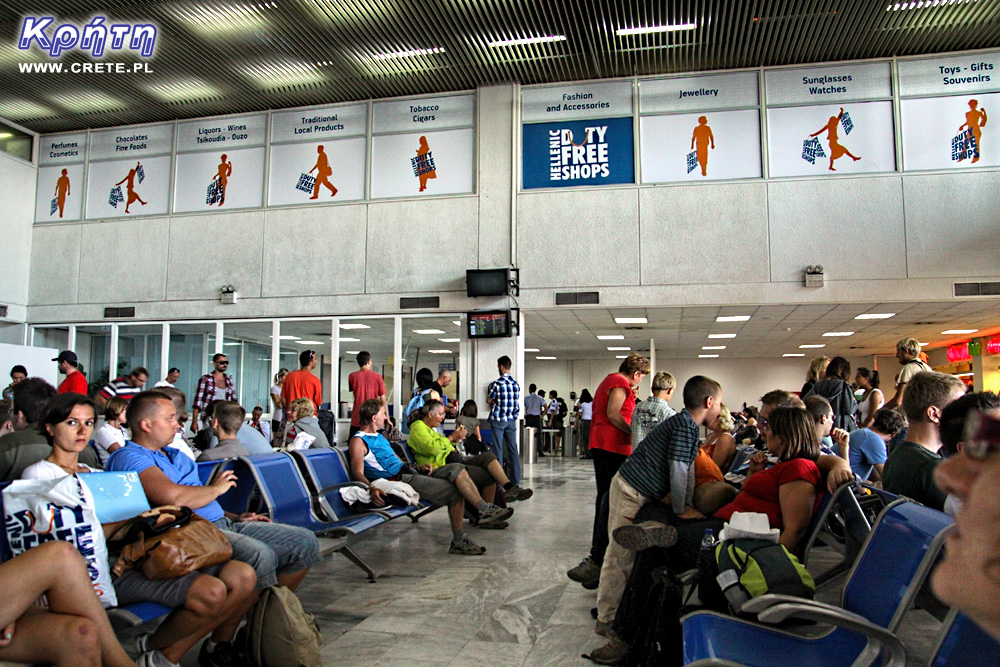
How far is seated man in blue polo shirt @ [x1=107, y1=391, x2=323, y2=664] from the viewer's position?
278cm

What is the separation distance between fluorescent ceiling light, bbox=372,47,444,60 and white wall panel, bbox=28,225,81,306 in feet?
20.3

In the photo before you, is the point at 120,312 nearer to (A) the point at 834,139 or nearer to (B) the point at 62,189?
(B) the point at 62,189

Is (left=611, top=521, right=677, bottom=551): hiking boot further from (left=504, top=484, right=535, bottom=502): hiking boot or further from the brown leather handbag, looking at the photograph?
(left=504, top=484, right=535, bottom=502): hiking boot

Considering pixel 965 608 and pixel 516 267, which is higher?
pixel 516 267

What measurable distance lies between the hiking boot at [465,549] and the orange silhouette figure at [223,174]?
8.36 m

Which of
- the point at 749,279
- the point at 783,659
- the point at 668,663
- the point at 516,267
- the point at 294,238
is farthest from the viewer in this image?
the point at 294,238

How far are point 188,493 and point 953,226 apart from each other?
9.69 metres

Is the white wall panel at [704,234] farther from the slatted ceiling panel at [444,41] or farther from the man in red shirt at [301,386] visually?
the man in red shirt at [301,386]

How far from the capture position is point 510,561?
4.72m

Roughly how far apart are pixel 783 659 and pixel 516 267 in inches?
327

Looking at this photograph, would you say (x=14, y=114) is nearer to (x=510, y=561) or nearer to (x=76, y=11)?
(x=76, y=11)

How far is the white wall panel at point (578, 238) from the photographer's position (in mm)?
9805

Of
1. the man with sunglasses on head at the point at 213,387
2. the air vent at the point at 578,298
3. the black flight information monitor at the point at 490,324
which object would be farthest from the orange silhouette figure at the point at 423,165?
the man with sunglasses on head at the point at 213,387

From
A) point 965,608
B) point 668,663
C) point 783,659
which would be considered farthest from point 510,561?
point 965,608
